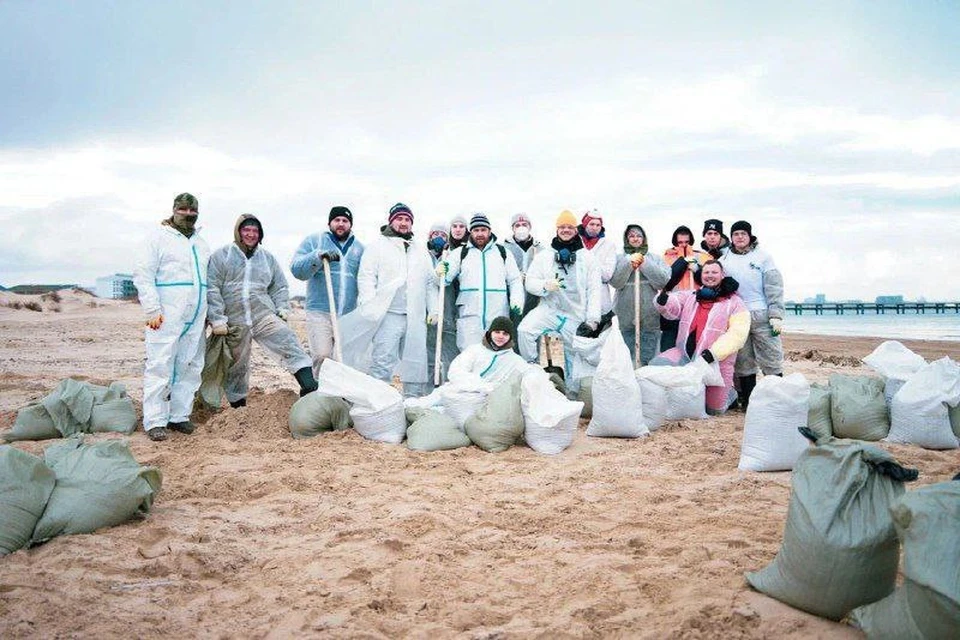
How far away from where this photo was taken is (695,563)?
9.88 ft

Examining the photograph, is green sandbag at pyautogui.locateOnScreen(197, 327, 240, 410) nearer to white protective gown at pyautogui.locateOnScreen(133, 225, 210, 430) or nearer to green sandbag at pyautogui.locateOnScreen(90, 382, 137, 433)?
white protective gown at pyautogui.locateOnScreen(133, 225, 210, 430)

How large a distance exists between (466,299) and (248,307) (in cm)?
200

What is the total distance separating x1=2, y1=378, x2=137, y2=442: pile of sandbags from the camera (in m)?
5.86

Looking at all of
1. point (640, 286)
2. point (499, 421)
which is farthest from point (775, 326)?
point (499, 421)

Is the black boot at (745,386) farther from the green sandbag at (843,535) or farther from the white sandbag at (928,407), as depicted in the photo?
the green sandbag at (843,535)

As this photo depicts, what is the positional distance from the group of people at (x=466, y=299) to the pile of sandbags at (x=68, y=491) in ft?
8.12

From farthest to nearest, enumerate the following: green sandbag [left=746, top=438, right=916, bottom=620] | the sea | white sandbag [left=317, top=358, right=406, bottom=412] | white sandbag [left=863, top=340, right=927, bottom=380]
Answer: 1. the sea
2. white sandbag [left=317, top=358, right=406, bottom=412]
3. white sandbag [left=863, top=340, right=927, bottom=380]
4. green sandbag [left=746, top=438, right=916, bottom=620]

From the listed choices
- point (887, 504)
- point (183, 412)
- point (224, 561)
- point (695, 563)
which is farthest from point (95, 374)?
point (887, 504)

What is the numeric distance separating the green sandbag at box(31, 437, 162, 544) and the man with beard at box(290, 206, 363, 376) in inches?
131

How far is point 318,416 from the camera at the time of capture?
5.75 meters

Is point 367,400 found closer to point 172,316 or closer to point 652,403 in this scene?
point 172,316

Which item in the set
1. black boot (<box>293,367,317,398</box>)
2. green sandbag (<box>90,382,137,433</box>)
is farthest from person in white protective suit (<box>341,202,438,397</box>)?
green sandbag (<box>90,382,137,433</box>)

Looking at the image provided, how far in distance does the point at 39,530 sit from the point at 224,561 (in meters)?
0.86

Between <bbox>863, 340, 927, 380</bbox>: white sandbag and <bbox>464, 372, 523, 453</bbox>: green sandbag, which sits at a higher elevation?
<bbox>863, 340, 927, 380</bbox>: white sandbag
